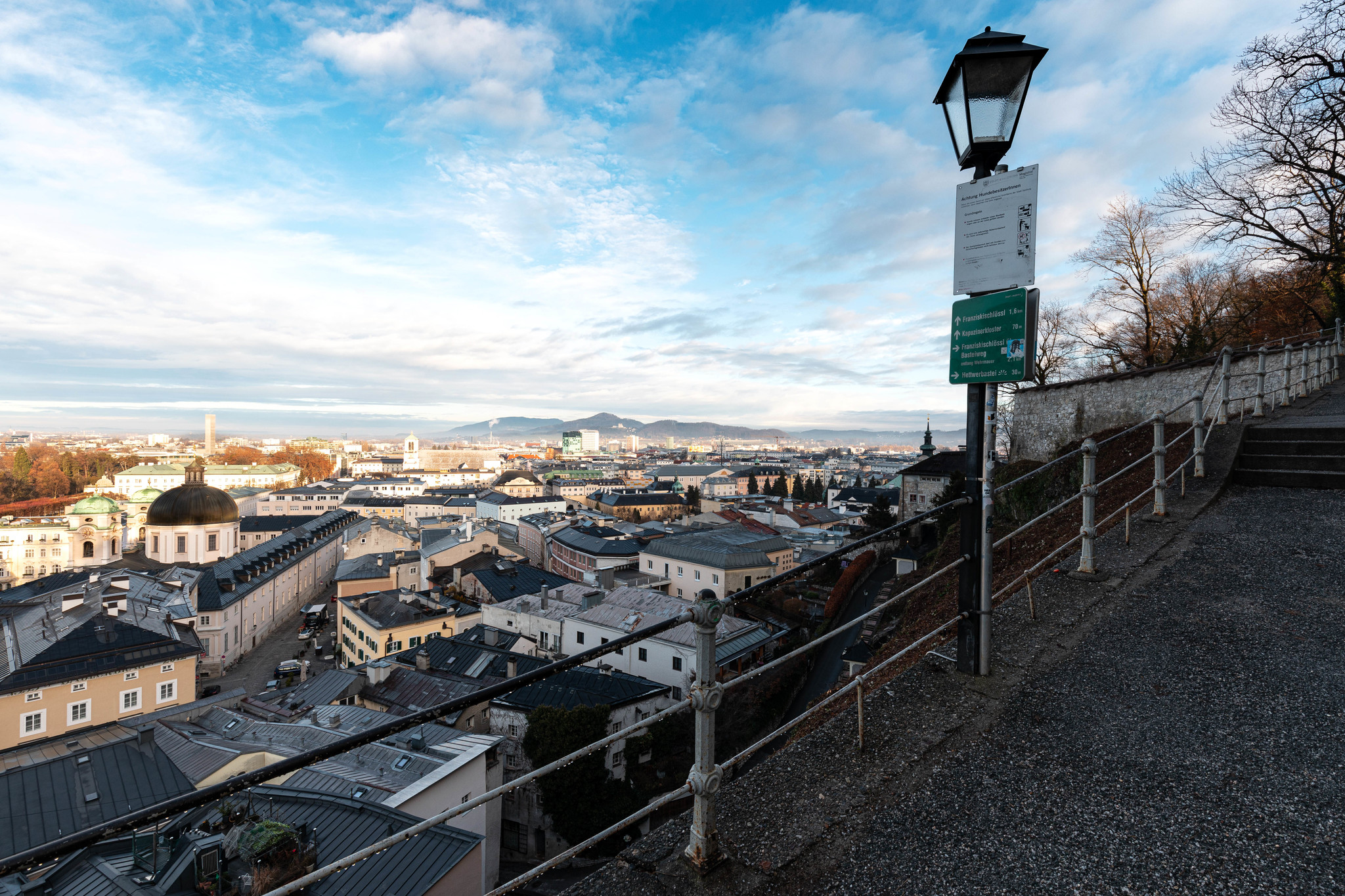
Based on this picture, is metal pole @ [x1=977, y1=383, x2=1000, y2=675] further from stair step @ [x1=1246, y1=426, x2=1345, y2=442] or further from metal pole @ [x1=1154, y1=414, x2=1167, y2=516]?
stair step @ [x1=1246, y1=426, x2=1345, y2=442]

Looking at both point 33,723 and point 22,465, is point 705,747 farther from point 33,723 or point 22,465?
point 22,465

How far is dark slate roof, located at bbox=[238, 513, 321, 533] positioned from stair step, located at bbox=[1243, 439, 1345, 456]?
74.8 m

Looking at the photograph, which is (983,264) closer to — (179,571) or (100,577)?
(100,577)

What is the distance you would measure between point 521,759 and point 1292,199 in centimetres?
2572

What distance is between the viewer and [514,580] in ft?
117

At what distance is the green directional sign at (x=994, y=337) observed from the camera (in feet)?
10.2

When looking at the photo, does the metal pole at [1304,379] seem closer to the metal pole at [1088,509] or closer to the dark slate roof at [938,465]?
the metal pole at [1088,509]

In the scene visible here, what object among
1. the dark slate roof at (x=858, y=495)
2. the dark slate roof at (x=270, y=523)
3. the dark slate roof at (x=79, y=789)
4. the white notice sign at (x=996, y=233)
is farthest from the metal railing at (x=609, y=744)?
the dark slate roof at (x=858, y=495)

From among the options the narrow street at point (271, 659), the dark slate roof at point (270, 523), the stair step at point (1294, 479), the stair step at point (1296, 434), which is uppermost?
the stair step at point (1296, 434)

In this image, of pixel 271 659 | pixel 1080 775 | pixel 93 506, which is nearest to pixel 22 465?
pixel 93 506

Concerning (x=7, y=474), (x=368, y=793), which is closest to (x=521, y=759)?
(x=368, y=793)

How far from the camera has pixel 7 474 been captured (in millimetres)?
84938

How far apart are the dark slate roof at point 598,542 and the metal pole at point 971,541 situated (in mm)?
41881

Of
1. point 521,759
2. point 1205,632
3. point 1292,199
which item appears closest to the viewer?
point 1205,632
